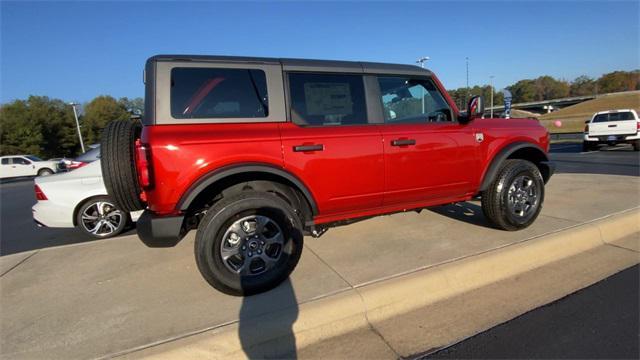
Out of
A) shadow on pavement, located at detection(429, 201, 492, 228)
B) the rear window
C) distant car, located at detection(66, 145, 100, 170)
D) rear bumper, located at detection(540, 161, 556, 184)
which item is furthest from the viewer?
the rear window

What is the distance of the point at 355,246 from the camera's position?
3758mm

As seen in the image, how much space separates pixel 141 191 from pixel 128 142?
1.45 ft

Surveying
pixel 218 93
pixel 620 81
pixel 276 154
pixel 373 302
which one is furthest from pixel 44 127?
pixel 620 81

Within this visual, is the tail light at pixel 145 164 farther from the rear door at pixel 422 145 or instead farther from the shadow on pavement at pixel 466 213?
the shadow on pavement at pixel 466 213

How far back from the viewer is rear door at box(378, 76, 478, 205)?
3.34m

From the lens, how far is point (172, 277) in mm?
3240

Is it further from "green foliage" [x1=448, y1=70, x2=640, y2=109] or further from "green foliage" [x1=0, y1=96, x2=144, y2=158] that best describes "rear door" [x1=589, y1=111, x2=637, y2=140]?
"green foliage" [x1=448, y1=70, x2=640, y2=109]

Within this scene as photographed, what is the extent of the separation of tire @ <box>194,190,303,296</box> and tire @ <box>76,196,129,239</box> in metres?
3.12

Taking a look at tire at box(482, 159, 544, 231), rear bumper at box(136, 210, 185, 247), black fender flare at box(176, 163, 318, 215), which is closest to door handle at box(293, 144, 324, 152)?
black fender flare at box(176, 163, 318, 215)

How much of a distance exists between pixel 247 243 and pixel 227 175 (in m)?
0.61

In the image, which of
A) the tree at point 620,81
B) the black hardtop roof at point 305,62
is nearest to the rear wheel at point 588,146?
the black hardtop roof at point 305,62

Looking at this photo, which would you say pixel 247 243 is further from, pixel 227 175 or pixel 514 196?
pixel 514 196

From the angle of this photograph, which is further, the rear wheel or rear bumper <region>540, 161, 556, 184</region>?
the rear wheel

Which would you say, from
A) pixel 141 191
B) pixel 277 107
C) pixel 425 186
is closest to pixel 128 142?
pixel 141 191
